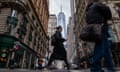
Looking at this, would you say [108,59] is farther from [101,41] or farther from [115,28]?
[115,28]

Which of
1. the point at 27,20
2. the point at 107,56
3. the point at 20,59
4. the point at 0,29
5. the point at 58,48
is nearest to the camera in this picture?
the point at 107,56

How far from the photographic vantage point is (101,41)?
3.51 meters

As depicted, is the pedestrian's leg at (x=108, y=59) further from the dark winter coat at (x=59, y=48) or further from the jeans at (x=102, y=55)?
the dark winter coat at (x=59, y=48)

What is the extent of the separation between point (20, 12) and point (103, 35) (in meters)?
16.2

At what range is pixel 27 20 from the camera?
2120 centimetres

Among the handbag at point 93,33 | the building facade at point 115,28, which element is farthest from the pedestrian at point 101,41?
the building facade at point 115,28

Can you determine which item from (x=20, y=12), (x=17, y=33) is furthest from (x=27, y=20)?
(x=17, y=33)

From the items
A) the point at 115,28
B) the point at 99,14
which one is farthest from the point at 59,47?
the point at 115,28

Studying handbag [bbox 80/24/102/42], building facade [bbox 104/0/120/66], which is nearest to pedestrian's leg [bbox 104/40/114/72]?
handbag [bbox 80/24/102/42]

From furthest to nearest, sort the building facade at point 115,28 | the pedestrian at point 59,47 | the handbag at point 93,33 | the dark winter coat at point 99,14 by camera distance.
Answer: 1. the building facade at point 115,28
2. the pedestrian at point 59,47
3. the dark winter coat at point 99,14
4. the handbag at point 93,33

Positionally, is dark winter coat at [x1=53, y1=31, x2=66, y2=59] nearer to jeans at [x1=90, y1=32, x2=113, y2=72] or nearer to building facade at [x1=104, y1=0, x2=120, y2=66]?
jeans at [x1=90, y1=32, x2=113, y2=72]

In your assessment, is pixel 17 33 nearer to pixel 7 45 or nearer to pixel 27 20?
pixel 7 45

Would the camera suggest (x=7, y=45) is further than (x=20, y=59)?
No

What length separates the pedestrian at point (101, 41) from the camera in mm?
3475
